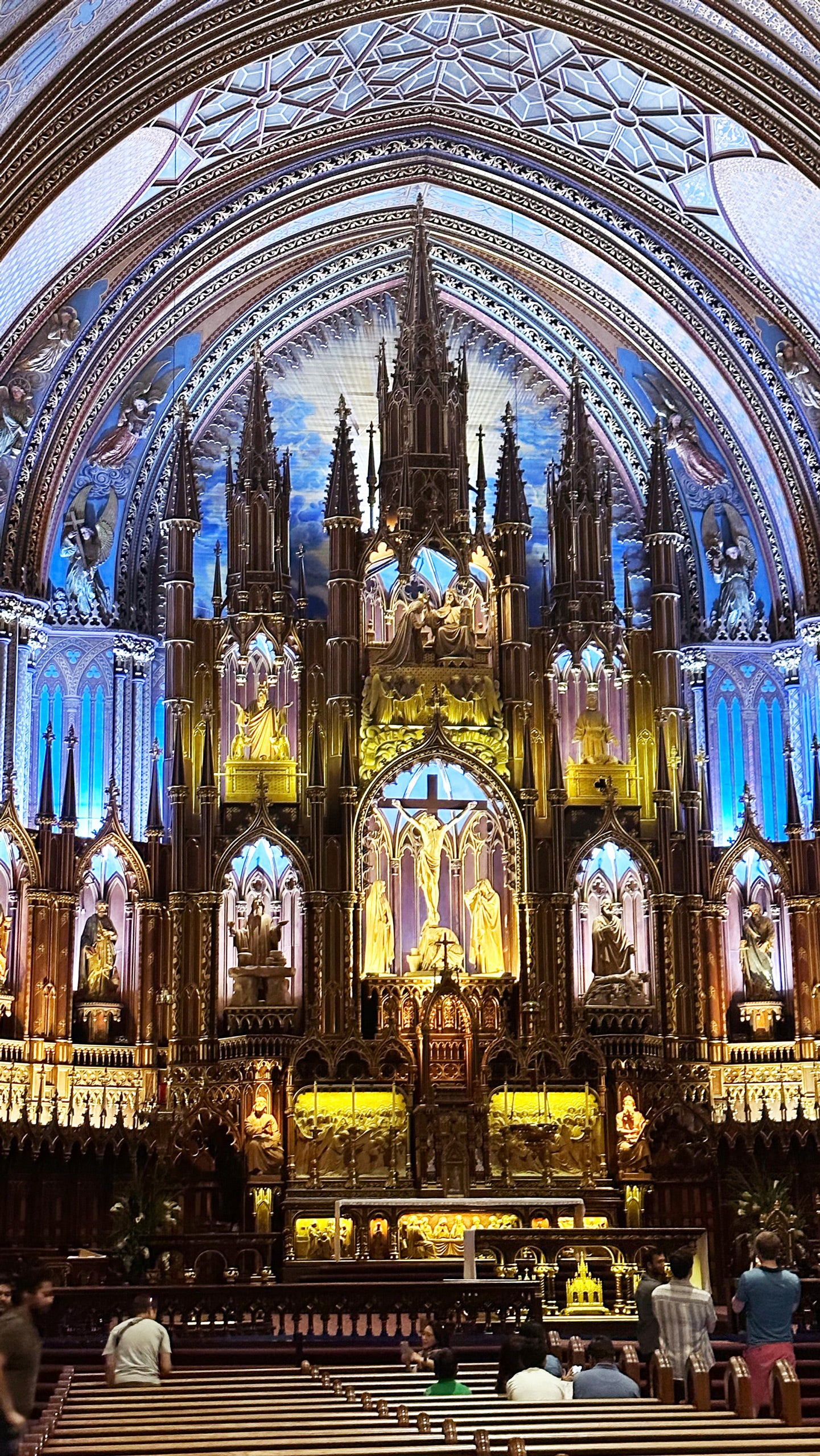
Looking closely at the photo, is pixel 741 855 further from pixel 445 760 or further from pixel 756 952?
pixel 445 760

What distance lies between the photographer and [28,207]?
31.5 meters

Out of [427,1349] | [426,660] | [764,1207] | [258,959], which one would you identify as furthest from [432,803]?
[427,1349]

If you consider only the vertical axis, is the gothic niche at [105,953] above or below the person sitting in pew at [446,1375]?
above

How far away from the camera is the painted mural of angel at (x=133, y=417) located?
37.8 m

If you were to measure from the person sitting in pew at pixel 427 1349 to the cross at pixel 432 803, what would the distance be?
1350 centimetres

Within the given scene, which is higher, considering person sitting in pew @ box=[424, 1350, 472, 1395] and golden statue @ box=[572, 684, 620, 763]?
golden statue @ box=[572, 684, 620, 763]

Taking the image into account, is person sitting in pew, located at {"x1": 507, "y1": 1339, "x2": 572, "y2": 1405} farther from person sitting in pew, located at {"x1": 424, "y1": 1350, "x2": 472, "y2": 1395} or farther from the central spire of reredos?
the central spire of reredos

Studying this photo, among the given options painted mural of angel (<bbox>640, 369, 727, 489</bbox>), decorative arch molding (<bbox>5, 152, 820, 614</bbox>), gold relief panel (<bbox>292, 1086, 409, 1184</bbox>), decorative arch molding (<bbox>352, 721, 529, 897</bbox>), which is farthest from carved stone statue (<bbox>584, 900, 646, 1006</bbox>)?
painted mural of angel (<bbox>640, 369, 727, 489</bbox>)

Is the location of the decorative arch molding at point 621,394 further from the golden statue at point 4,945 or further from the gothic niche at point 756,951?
the golden statue at point 4,945

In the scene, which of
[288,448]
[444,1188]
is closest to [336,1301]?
[444,1188]

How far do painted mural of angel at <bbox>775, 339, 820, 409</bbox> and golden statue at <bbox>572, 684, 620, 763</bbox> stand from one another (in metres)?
6.44

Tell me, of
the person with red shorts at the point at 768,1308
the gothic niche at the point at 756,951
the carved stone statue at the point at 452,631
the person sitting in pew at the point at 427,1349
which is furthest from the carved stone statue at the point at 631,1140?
the person with red shorts at the point at 768,1308

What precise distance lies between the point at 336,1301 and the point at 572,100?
21998 mm

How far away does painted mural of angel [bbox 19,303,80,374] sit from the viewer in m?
35.5
